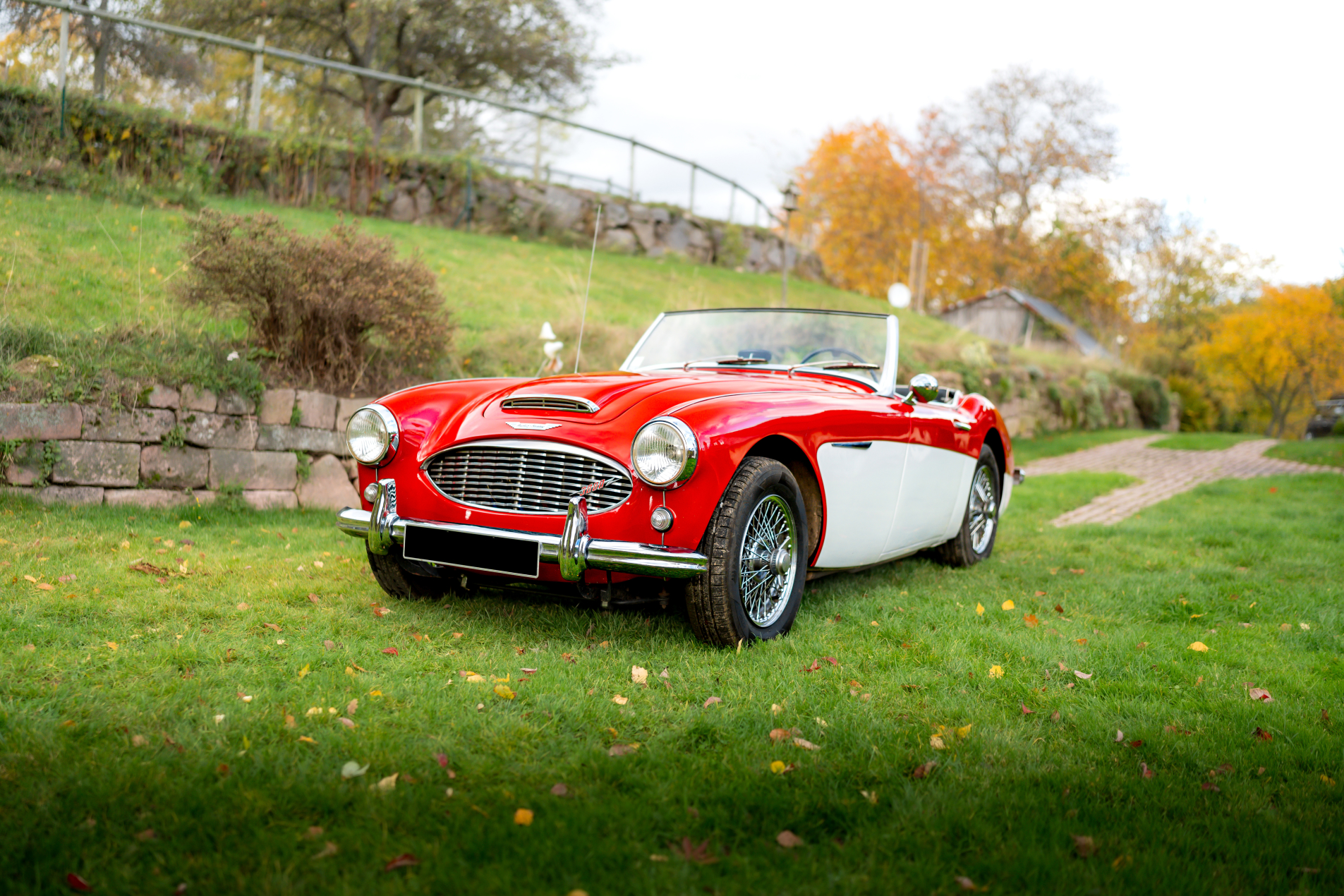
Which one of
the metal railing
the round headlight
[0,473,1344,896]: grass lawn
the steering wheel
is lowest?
[0,473,1344,896]: grass lawn

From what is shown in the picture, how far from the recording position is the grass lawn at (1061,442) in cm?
1472

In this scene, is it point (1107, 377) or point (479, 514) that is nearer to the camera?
point (479, 514)

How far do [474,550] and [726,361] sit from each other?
200cm

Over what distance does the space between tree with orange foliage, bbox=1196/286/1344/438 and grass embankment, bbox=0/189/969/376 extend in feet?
102

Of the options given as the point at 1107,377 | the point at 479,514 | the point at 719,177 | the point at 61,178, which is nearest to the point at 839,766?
the point at 479,514

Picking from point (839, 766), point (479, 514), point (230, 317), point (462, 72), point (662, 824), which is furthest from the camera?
point (462, 72)

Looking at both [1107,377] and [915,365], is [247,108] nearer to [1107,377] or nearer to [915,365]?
[915,365]

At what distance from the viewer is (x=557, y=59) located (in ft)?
70.3

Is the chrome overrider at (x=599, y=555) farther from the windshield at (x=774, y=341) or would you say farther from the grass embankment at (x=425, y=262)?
the grass embankment at (x=425, y=262)

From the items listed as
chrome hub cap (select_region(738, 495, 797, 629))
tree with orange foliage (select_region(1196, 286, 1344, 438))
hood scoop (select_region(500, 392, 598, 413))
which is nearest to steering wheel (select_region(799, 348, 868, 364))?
chrome hub cap (select_region(738, 495, 797, 629))

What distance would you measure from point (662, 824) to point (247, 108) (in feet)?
44.0

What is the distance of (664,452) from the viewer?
346cm

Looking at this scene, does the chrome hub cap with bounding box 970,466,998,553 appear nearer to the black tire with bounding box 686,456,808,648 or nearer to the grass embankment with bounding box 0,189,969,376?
the black tire with bounding box 686,456,808,648

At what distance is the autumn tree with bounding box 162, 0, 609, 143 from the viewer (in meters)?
18.0
